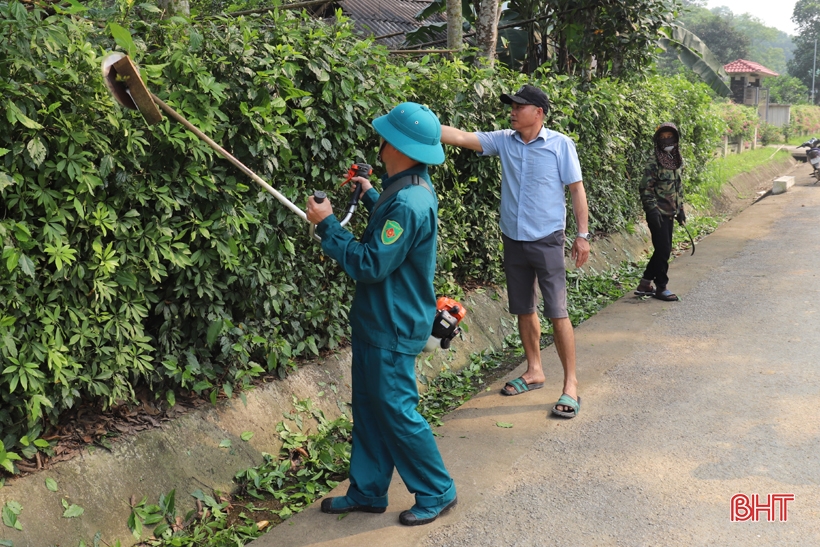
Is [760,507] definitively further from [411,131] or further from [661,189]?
[661,189]

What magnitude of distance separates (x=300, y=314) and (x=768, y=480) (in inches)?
115

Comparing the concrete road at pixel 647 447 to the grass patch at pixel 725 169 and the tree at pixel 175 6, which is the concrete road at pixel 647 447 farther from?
the grass patch at pixel 725 169

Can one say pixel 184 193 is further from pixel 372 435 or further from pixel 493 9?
pixel 493 9

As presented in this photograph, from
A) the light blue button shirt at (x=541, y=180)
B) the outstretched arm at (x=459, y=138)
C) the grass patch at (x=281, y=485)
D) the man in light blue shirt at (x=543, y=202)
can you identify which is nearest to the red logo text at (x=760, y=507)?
the man in light blue shirt at (x=543, y=202)

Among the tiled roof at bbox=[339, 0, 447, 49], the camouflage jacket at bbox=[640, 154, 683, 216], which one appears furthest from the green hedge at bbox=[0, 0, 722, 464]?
the tiled roof at bbox=[339, 0, 447, 49]

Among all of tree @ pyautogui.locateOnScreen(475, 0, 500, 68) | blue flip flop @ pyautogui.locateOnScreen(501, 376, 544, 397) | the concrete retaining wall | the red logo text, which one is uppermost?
tree @ pyautogui.locateOnScreen(475, 0, 500, 68)

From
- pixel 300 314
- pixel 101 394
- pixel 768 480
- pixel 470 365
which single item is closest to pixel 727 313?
pixel 470 365

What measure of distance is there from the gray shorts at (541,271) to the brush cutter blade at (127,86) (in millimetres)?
2779

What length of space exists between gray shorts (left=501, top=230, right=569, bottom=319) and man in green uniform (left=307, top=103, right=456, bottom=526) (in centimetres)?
170

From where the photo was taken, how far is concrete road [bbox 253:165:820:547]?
388 cm

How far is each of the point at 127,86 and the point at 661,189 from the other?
619cm

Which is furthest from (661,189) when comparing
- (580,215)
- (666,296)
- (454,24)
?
(580,215)

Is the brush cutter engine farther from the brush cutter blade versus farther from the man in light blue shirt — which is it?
the brush cutter blade

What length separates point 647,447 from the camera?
15.7 feet
